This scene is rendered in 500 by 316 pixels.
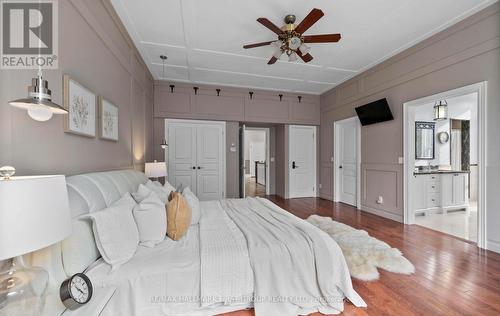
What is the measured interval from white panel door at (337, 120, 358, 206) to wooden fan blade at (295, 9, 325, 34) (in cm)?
304

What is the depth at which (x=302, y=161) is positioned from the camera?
596 centimetres

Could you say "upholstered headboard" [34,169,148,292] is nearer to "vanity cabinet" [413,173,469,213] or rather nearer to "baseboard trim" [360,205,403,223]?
"baseboard trim" [360,205,403,223]

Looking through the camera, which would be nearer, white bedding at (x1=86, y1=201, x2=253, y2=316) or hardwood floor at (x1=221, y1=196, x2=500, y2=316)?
white bedding at (x1=86, y1=201, x2=253, y2=316)

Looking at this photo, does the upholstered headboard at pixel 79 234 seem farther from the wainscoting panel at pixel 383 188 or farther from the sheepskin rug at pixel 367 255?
the wainscoting panel at pixel 383 188

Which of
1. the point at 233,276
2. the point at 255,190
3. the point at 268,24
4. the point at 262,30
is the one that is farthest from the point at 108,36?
the point at 255,190

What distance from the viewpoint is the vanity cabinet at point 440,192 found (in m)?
4.14

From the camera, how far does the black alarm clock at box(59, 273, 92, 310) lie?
3.37 feet

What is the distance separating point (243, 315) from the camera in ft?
5.16

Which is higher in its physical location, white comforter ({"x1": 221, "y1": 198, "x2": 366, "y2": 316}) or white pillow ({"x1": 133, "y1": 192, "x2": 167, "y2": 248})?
white pillow ({"x1": 133, "y1": 192, "x2": 167, "y2": 248})

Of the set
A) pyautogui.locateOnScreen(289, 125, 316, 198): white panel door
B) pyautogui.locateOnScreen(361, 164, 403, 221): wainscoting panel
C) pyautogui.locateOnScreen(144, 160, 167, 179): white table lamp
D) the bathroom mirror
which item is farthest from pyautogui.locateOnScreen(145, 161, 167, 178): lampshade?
the bathroom mirror

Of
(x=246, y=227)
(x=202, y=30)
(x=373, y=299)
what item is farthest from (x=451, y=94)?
(x=202, y=30)

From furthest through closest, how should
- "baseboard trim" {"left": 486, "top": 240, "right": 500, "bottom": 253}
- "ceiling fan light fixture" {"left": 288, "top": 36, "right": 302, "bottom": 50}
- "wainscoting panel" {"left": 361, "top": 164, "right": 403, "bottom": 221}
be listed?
1. "wainscoting panel" {"left": 361, "top": 164, "right": 403, "bottom": 221}
2. "ceiling fan light fixture" {"left": 288, "top": 36, "right": 302, "bottom": 50}
3. "baseboard trim" {"left": 486, "top": 240, "right": 500, "bottom": 253}

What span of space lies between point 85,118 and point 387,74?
4.62 meters

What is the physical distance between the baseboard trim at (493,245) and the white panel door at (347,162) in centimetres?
232
